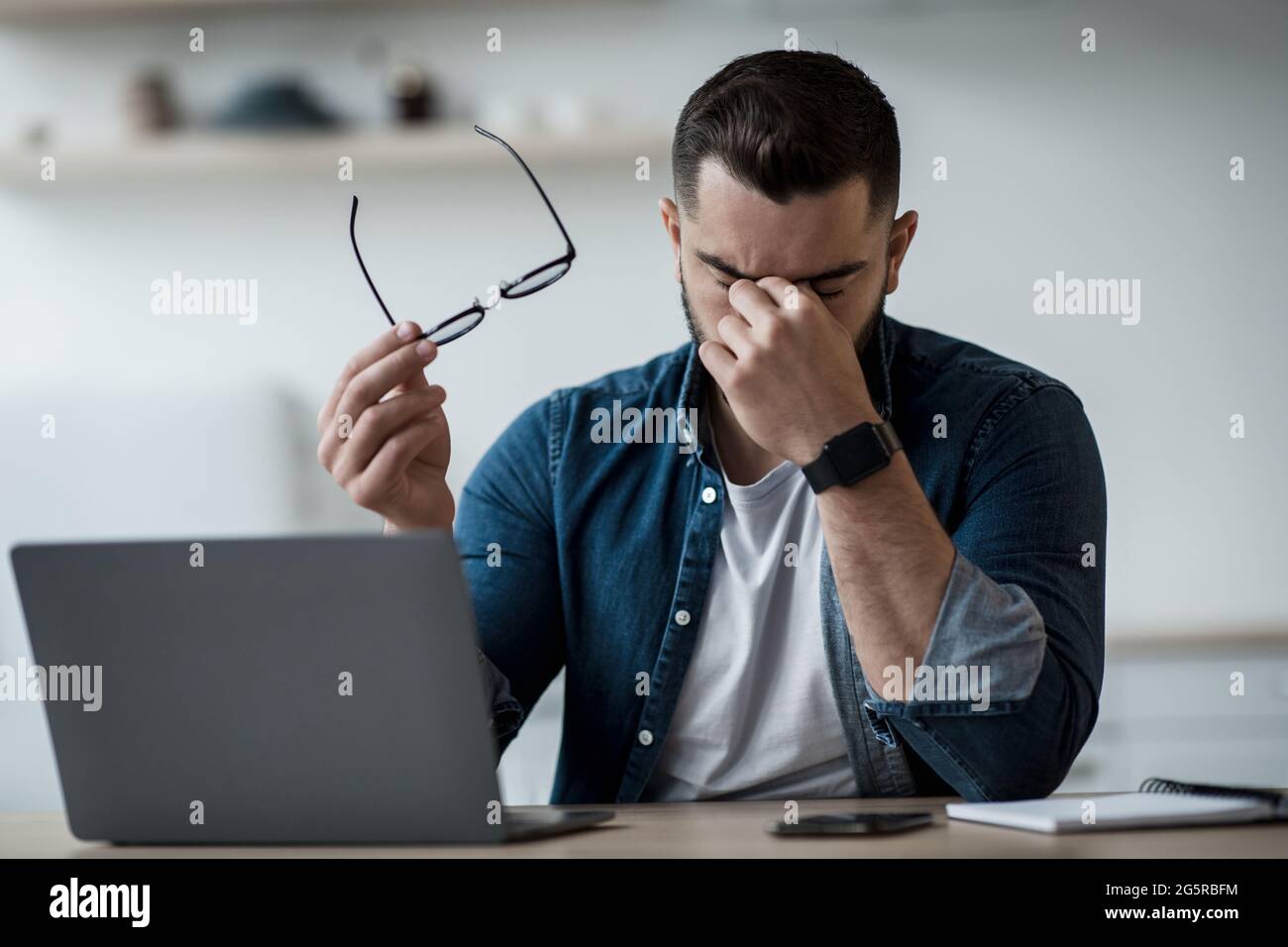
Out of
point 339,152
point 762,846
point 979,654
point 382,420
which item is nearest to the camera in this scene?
point 762,846

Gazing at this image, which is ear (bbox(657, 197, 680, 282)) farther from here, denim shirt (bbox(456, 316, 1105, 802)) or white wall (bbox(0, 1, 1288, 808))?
white wall (bbox(0, 1, 1288, 808))

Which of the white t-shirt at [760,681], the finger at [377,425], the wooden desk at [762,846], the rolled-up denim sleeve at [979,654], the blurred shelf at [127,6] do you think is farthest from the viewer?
the blurred shelf at [127,6]

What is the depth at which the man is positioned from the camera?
0.97m

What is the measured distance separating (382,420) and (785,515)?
420 millimetres

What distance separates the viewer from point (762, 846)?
0.71 meters

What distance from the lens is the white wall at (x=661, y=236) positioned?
2.37m

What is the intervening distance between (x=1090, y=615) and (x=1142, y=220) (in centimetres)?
154

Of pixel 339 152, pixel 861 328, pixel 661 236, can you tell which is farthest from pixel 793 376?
pixel 339 152

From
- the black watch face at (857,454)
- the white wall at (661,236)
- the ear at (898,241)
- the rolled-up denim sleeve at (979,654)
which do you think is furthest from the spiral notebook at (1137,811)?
the white wall at (661,236)

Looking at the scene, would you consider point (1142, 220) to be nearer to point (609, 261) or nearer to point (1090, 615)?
point (609, 261)

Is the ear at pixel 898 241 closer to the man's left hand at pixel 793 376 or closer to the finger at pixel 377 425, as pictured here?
the man's left hand at pixel 793 376

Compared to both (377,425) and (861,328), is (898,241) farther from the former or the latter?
(377,425)

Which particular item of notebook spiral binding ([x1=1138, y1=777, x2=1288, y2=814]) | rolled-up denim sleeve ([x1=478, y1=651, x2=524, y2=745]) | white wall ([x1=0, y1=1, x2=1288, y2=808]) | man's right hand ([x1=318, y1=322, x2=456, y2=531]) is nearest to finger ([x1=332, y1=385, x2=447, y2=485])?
man's right hand ([x1=318, y1=322, x2=456, y2=531])

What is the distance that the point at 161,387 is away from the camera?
8.27 feet
